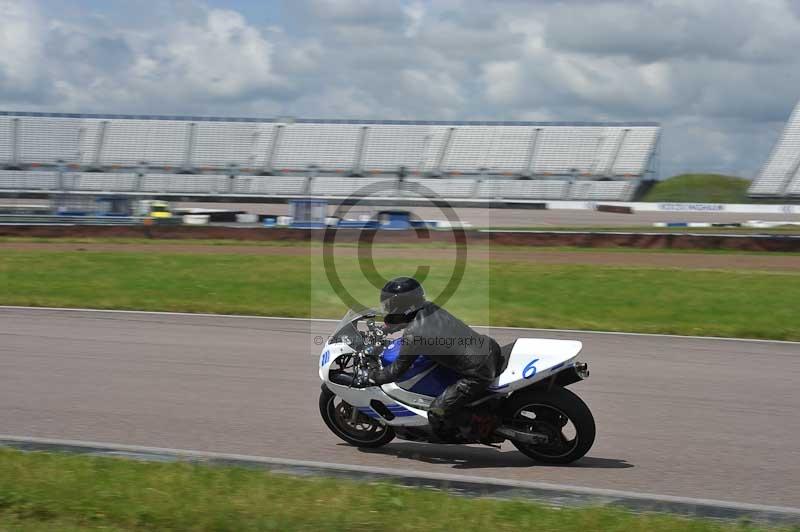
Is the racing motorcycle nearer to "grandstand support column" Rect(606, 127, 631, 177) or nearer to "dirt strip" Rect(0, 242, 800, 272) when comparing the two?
"dirt strip" Rect(0, 242, 800, 272)

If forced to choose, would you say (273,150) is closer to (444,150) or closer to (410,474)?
(444,150)

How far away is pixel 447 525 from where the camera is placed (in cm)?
487

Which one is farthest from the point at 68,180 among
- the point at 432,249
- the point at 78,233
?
the point at 432,249

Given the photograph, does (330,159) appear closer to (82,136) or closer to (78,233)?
(82,136)

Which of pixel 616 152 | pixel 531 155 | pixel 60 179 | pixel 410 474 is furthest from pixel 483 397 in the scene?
pixel 531 155

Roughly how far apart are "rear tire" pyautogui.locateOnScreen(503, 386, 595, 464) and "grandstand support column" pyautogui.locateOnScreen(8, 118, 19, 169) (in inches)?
2599

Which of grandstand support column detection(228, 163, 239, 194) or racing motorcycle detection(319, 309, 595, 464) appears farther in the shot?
grandstand support column detection(228, 163, 239, 194)

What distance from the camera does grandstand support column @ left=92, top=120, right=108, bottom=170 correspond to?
68.2 m

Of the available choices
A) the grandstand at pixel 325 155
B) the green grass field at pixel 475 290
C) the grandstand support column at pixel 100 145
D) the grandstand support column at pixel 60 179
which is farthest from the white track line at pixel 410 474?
the grandstand support column at pixel 100 145

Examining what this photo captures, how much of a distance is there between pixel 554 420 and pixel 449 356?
908mm

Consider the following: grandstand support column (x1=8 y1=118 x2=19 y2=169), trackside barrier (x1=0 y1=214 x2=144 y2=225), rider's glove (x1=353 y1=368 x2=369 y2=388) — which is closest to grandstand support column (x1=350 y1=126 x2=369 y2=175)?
grandstand support column (x1=8 y1=118 x2=19 y2=169)

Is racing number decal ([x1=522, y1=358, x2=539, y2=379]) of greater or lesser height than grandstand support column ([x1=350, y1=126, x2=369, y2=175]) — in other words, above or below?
below

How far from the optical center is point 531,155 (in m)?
66.6

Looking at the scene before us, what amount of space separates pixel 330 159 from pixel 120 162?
1600 cm
